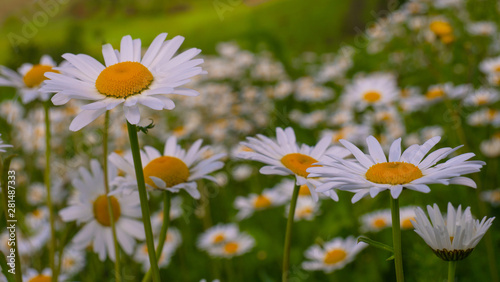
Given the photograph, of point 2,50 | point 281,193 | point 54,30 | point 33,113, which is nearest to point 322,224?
point 281,193

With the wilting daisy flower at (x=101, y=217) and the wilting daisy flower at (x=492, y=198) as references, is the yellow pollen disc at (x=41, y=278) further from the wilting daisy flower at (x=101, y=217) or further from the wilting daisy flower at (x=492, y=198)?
the wilting daisy flower at (x=492, y=198)

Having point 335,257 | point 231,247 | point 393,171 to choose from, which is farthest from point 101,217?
point 231,247

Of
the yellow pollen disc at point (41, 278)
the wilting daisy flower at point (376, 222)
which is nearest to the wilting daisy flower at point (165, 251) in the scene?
the wilting daisy flower at point (376, 222)

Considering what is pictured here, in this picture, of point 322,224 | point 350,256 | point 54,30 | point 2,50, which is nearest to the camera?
point 350,256

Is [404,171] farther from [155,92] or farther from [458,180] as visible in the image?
[155,92]

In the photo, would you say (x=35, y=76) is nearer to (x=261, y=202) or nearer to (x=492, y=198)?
(x=261, y=202)

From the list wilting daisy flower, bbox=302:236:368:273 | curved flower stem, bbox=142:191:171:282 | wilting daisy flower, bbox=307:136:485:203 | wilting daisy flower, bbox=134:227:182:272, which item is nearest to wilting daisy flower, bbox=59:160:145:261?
curved flower stem, bbox=142:191:171:282

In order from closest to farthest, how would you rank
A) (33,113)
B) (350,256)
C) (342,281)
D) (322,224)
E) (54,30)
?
(350,256) < (342,281) < (322,224) < (33,113) < (54,30)
